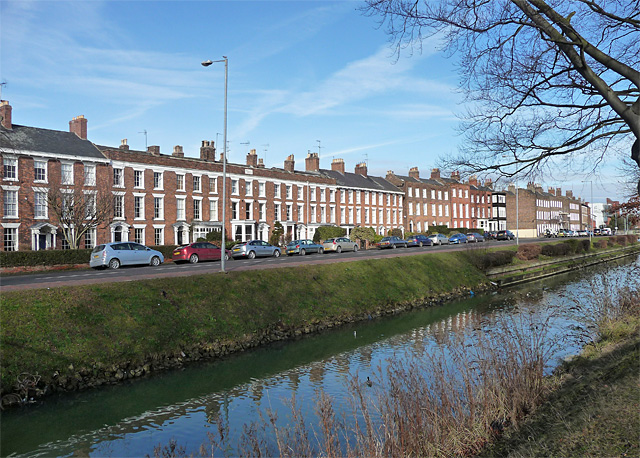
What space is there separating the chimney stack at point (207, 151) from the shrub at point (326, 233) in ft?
51.2

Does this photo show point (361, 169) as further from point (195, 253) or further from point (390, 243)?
point (195, 253)

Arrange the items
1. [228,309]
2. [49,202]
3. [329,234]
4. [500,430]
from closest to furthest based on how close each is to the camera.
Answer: [500,430] < [228,309] < [49,202] < [329,234]

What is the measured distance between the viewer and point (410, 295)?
2881 centimetres

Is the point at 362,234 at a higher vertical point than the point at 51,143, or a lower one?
lower

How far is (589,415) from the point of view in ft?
23.3

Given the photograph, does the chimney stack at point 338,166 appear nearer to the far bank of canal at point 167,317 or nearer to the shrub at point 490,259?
the shrub at point 490,259

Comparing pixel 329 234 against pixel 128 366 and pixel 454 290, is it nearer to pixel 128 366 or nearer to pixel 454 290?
pixel 454 290

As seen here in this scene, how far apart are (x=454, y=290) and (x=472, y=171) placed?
73.9 feet

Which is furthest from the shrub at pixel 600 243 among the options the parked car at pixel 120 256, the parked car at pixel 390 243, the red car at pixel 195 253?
the parked car at pixel 120 256

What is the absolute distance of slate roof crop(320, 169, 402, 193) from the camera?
69875 mm

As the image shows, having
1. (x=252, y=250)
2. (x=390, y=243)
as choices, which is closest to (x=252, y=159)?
(x=390, y=243)

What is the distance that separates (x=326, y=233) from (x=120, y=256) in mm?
32591

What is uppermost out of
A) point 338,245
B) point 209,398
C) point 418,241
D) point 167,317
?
point 418,241

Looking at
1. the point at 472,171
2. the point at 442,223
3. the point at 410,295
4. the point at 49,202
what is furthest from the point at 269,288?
the point at 442,223
